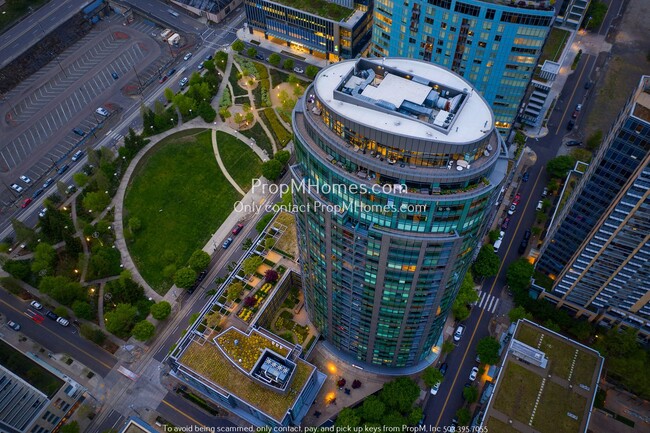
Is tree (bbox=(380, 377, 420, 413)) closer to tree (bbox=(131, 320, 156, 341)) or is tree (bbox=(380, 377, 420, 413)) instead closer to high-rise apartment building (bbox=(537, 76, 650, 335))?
high-rise apartment building (bbox=(537, 76, 650, 335))

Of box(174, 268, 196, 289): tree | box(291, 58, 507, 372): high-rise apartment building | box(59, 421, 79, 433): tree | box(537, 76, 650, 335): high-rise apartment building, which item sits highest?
box(291, 58, 507, 372): high-rise apartment building

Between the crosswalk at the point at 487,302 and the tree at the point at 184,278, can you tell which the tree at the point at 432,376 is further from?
the tree at the point at 184,278

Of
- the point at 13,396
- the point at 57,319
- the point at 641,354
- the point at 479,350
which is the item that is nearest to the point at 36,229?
the point at 57,319

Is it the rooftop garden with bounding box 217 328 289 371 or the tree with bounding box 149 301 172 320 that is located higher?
the rooftop garden with bounding box 217 328 289 371

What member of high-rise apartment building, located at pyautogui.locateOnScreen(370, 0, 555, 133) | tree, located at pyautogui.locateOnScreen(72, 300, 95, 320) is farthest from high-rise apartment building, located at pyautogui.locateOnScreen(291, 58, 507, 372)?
tree, located at pyautogui.locateOnScreen(72, 300, 95, 320)

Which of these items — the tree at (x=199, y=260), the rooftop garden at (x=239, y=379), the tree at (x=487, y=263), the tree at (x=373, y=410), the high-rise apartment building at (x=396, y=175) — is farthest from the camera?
the tree at (x=199, y=260)

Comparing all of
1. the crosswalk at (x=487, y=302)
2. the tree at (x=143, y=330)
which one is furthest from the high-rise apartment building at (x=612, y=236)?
the tree at (x=143, y=330)

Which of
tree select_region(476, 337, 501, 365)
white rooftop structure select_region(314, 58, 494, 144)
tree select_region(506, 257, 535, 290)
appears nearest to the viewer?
white rooftop structure select_region(314, 58, 494, 144)

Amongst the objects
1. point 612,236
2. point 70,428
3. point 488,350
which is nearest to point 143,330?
point 70,428

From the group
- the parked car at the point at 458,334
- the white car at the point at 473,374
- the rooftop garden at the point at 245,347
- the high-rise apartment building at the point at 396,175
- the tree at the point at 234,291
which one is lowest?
the white car at the point at 473,374
